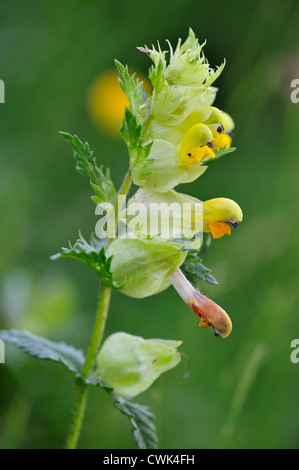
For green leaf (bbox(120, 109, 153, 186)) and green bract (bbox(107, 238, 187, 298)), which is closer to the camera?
green leaf (bbox(120, 109, 153, 186))

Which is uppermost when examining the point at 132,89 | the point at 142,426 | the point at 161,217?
the point at 132,89

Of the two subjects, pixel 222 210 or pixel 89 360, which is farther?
pixel 89 360

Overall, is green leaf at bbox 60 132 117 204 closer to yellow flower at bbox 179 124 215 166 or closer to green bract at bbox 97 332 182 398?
yellow flower at bbox 179 124 215 166

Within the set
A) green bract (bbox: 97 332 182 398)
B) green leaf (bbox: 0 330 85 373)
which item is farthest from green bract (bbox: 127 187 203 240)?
green leaf (bbox: 0 330 85 373)

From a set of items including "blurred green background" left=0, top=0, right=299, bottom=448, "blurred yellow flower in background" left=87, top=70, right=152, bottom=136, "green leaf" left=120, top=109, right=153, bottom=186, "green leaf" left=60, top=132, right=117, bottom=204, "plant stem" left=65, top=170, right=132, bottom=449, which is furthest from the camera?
"blurred yellow flower in background" left=87, top=70, right=152, bottom=136

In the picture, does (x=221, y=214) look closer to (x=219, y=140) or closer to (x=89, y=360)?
(x=219, y=140)

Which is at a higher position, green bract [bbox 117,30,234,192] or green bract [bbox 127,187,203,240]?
green bract [bbox 117,30,234,192]

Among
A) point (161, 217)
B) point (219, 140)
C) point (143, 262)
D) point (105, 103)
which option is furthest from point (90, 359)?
point (105, 103)

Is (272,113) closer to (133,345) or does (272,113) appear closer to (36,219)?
(36,219)
